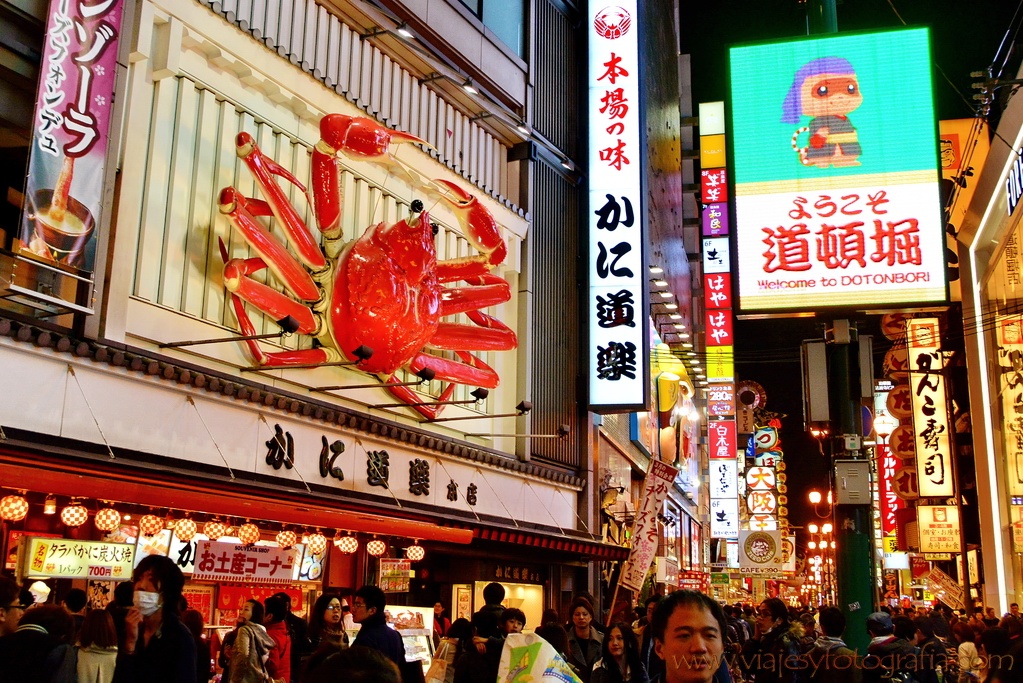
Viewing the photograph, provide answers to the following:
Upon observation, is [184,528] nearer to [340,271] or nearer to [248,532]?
[248,532]

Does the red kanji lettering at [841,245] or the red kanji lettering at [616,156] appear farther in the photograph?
the red kanji lettering at [616,156]

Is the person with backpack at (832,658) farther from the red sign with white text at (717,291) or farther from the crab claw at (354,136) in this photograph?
the red sign with white text at (717,291)

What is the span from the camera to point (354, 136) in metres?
13.8

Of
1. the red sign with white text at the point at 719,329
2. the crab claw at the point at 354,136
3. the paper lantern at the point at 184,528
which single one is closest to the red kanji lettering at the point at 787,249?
the crab claw at the point at 354,136

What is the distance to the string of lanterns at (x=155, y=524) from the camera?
9.79m

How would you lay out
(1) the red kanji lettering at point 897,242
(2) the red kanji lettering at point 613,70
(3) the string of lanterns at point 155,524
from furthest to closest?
1. (2) the red kanji lettering at point 613,70
2. (1) the red kanji lettering at point 897,242
3. (3) the string of lanterns at point 155,524

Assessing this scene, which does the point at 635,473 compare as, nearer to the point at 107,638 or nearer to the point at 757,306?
the point at 757,306

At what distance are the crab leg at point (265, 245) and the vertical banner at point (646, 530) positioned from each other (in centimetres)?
662

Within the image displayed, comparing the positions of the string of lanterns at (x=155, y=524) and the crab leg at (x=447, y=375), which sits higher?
the crab leg at (x=447, y=375)

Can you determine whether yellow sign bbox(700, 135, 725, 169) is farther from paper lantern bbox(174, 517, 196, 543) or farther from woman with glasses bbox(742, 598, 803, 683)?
paper lantern bbox(174, 517, 196, 543)

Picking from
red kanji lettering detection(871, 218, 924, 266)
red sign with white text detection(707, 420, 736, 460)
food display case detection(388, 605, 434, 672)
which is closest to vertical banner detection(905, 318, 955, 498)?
red sign with white text detection(707, 420, 736, 460)

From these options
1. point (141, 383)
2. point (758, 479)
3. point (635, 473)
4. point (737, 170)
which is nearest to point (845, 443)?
point (737, 170)

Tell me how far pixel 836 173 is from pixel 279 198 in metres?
8.24

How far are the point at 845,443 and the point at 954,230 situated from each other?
69.7ft
